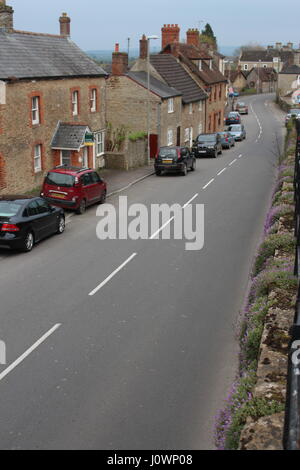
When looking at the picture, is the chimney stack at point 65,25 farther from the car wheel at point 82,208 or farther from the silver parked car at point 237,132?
the silver parked car at point 237,132

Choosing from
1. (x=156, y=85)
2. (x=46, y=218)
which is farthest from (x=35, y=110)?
(x=156, y=85)

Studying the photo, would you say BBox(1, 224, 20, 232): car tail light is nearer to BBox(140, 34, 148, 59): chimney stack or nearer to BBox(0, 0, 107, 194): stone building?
BBox(0, 0, 107, 194): stone building

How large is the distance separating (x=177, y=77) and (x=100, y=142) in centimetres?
1637

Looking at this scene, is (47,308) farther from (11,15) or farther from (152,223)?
(11,15)

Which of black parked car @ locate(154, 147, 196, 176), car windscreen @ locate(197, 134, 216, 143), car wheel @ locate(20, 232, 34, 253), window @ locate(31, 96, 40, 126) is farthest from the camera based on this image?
car windscreen @ locate(197, 134, 216, 143)

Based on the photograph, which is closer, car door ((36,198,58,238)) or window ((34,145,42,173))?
car door ((36,198,58,238))

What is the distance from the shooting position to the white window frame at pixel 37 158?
25781mm

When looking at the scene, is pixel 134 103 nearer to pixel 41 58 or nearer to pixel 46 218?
pixel 41 58

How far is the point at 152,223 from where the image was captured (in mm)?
20391

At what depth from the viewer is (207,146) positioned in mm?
41625

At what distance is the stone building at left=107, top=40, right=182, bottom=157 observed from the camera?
126 feet

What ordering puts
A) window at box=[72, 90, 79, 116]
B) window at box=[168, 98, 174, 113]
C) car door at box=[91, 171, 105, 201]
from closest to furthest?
car door at box=[91, 171, 105, 201] < window at box=[72, 90, 79, 116] < window at box=[168, 98, 174, 113]

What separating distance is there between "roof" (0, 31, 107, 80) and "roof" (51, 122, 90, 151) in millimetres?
2453

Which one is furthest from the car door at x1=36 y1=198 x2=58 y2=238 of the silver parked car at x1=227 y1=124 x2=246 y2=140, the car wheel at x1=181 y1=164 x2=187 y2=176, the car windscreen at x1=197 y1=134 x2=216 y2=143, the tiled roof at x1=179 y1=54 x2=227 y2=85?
the silver parked car at x1=227 y1=124 x2=246 y2=140
